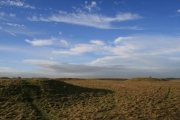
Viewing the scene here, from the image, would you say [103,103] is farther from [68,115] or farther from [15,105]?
[15,105]

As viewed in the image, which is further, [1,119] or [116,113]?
[116,113]

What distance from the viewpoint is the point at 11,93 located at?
35.2 metres

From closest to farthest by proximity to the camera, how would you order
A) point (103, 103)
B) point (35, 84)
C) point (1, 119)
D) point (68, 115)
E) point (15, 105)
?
1. point (1, 119)
2. point (68, 115)
3. point (15, 105)
4. point (103, 103)
5. point (35, 84)

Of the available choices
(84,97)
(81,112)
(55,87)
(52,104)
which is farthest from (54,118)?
(55,87)

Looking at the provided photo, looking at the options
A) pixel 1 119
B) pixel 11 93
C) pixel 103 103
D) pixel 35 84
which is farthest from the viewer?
pixel 35 84

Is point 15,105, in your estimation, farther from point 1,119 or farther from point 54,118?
point 54,118

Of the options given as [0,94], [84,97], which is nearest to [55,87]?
[84,97]

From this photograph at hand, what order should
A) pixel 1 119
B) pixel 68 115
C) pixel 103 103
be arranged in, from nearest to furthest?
pixel 1 119 → pixel 68 115 → pixel 103 103

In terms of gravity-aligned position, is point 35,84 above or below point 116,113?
above

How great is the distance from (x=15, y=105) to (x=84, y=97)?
10815 mm

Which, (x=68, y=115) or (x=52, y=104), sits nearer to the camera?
(x=68, y=115)

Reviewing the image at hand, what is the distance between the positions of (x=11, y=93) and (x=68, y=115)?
40.7ft

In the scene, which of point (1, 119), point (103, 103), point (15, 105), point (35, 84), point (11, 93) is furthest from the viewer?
point (35, 84)

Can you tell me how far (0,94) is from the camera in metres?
34.5
